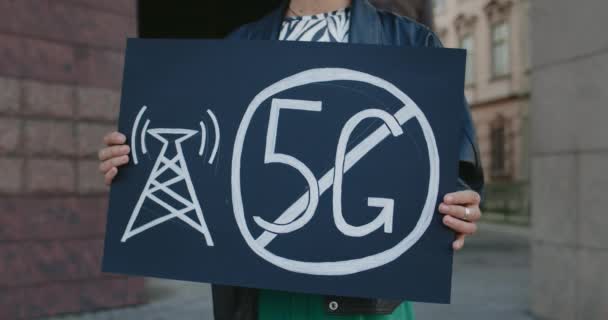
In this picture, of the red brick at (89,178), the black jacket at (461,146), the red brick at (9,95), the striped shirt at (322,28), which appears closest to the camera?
the black jacket at (461,146)

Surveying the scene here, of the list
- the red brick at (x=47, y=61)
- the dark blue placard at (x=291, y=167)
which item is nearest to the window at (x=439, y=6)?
the red brick at (x=47, y=61)

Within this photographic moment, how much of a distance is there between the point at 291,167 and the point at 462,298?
520 centimetres

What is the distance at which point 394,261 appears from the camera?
4.60 feet

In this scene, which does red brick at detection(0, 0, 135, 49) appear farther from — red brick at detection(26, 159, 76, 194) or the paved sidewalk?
the paved sidewalk

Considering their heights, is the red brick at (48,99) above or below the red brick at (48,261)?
above

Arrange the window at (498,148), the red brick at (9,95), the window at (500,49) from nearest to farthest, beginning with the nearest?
the red brick at (9,95) → the window at (498,148) → the window at (500,49)

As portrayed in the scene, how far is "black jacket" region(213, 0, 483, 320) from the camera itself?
1.48 m

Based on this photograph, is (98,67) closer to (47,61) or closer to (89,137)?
(47,61)

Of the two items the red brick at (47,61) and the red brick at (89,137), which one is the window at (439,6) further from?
the red brick at (47,61)

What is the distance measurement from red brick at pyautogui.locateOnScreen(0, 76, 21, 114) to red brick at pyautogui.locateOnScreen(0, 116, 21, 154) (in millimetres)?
79

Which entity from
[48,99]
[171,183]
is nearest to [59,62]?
[48,99]

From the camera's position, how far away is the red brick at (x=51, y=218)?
471 centimetres

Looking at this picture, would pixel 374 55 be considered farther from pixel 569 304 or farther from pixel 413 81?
pixel 569 304

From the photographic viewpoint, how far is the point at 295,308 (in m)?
1.56
